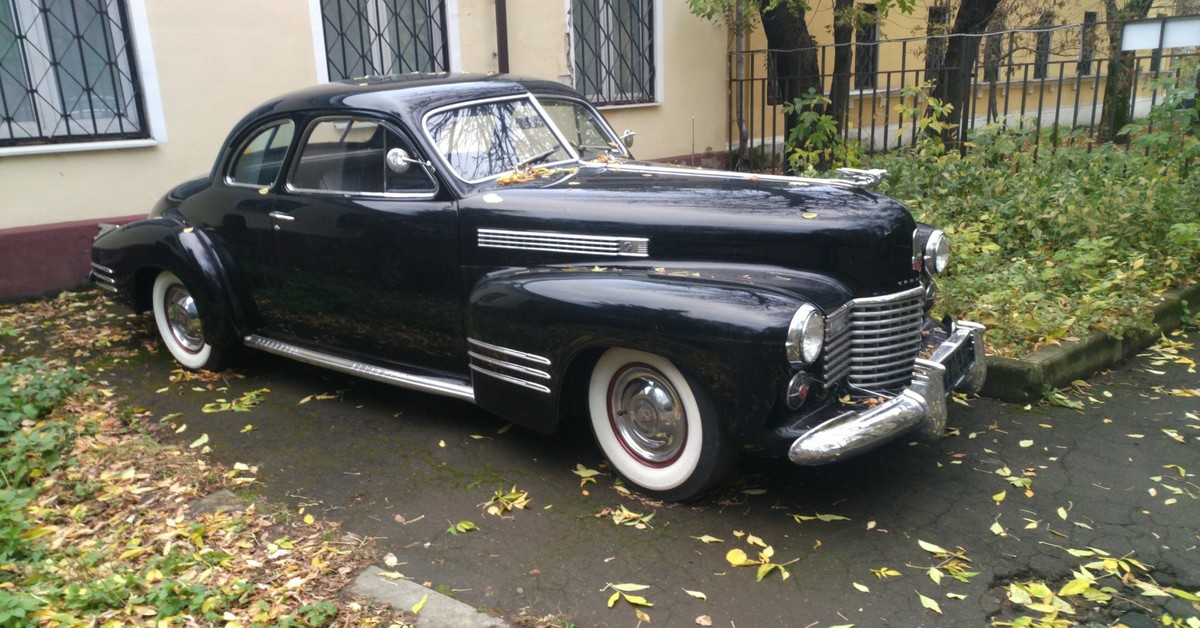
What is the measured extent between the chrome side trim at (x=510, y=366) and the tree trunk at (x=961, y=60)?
5754 millimetres

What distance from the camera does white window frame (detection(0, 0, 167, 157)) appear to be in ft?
22.7

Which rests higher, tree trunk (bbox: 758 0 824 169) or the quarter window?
tree trunk (bbox: 758 0 824 169)

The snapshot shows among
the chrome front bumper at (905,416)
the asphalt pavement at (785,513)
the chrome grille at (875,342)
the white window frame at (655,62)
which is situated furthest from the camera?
the white window frame at (655,62)

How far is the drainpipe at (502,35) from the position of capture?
900 centimetres

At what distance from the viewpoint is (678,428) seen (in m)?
3.69

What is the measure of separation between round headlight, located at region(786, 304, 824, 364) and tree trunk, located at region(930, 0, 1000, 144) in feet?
18.3

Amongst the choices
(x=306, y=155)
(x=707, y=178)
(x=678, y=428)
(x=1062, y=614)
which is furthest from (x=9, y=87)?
(x=1062, y=614)

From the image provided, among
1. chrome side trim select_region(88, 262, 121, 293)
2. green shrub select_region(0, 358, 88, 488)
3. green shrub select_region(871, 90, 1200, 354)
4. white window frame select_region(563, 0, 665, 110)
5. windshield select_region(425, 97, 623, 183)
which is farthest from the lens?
white window frame select_region(563, 0, 665, 110)

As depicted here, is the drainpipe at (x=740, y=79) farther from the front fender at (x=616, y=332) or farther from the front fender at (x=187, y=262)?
the front fender at (x=616, y=332)

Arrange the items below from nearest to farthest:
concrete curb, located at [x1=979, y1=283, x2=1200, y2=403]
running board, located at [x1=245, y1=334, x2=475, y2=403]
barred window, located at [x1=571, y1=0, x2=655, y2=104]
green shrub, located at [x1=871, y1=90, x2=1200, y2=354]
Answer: running board, located at [x1=245, y1=334, x2=475, y2=403] < concrete curb, located at [x1=979, y1=283, x2=1200, y2=403] < green shrub, located at [x1=871, y1=90, x2=1200, y2=354] < barred window, located at [x1=571, y1=0, x2=655, y2=104]

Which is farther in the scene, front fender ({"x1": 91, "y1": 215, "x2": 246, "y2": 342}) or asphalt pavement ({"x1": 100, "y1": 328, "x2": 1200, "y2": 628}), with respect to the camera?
front fender ({"x1": 91, "y1": 215, "x2": 246, "y2": 342})

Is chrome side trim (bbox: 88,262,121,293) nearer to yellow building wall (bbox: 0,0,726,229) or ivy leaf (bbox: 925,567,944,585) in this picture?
yellow building wall (bbox: 0,0,726,229)

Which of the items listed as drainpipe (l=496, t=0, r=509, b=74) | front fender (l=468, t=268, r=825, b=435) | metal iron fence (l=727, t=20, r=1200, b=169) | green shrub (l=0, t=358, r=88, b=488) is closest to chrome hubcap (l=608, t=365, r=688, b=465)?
front fender (l=468, t=268, r=825, b=435)

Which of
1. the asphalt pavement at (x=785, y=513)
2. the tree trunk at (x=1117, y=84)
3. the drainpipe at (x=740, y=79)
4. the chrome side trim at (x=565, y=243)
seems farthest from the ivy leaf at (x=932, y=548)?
the drainpipe at (x=740, y=79)
